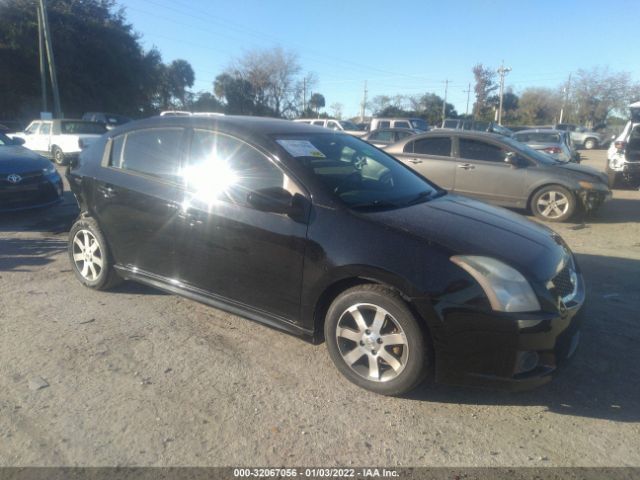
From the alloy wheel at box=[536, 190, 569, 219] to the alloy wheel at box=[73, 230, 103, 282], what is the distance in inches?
272

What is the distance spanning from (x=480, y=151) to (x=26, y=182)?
7391mm

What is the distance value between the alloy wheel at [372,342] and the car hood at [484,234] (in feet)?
1.83

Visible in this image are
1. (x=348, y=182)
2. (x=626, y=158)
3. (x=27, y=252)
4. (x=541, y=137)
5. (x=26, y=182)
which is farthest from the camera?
(x=541, y=137)

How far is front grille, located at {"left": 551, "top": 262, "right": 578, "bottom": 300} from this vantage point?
292 centimetres

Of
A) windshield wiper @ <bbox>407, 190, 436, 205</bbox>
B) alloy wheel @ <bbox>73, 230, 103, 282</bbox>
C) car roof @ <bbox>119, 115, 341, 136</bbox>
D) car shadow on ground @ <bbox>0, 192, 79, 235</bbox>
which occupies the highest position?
car roof @ <bbox>119, 115, 341, 136</bbox>

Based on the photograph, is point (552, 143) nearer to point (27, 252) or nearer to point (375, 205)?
point (375, 205)

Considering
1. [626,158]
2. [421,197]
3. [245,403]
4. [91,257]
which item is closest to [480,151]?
[626,158]

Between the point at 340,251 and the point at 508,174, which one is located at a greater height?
the point at 508,174

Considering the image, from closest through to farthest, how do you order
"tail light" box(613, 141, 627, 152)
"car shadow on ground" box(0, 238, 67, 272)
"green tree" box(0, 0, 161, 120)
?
"car shadow on ground" box(0, 238, 67, 272) < "tail light" box(613, 141, 627, 152) < "green tree" box(0, 0, 161, 120)

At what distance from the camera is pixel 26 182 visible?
282 inches

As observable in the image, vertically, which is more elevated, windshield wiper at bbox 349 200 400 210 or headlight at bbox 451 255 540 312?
windshield wiper at bbox 349 200 400 210

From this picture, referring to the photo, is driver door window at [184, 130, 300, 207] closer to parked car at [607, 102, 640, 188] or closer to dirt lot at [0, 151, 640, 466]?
dirt lot at [0, 151, 640, 466]

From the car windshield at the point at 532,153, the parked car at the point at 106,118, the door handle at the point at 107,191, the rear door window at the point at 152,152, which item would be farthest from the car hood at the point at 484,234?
the parked car at the point at 106,118

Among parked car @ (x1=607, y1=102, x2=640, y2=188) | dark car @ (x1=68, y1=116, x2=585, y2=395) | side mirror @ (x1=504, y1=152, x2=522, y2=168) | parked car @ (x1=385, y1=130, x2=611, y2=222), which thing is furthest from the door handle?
parked car @ (x1=607, y1=102, x2=640, y2=188)
